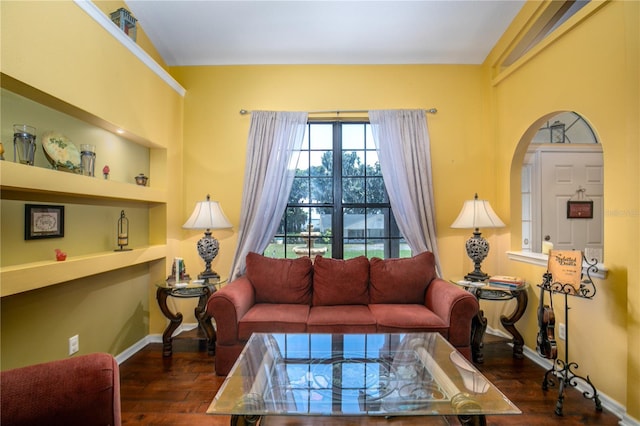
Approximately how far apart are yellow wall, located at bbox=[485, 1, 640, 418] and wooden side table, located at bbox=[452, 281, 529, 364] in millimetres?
249

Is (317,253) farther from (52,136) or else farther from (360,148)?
(52,136)

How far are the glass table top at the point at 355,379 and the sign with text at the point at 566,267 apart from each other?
35.6 inches

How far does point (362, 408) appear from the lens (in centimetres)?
132

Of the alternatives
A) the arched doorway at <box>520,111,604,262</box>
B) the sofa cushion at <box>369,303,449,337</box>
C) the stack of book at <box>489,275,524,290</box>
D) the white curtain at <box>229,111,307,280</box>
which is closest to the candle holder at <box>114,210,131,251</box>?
the white curtain at <box>229,111,307,280</box>

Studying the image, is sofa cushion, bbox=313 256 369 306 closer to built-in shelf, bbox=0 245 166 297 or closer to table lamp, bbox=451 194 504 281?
table lamp, bbox=451 194 504 281

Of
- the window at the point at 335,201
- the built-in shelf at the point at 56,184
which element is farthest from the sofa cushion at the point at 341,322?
the built-in shelf at the point at 56,184

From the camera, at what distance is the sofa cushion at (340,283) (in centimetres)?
275

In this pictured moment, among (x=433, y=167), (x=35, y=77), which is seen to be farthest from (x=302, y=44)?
(x=35, y=77)

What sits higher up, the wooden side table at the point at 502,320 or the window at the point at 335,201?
the window at the point at 335,201

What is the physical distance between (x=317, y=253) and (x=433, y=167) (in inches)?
64.0

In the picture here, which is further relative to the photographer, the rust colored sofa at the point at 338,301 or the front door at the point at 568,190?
the front door at the point at 568,190

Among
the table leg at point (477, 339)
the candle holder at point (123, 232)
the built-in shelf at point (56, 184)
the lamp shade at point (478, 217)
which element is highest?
the built-in shelf at point (56, 184)

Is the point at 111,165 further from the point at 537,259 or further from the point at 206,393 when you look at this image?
the point at 537,259

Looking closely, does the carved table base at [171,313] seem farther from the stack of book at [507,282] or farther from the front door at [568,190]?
the front door at [568,190]
